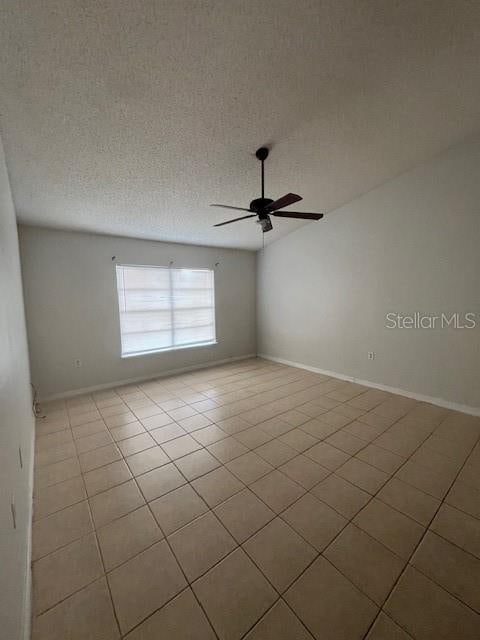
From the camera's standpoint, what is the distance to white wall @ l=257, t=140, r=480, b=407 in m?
2.94

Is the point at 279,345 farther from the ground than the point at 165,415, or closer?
farther from the ground

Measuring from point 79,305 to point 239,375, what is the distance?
112 inches

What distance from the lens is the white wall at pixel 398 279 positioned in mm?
2938

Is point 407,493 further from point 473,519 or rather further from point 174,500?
point 174,500

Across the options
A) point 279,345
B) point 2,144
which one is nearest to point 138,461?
point 2,144

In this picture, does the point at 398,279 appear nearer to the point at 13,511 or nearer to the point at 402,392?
the point at 402,392

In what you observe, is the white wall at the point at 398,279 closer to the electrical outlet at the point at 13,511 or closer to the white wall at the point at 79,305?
the white wall at the point at 79,305

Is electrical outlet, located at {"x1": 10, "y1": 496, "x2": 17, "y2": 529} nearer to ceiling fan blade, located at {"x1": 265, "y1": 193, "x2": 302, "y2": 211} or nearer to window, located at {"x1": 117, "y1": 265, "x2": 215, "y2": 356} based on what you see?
ceiling fan blade, located at {"x1": 265, "y1": 193, "x2": 302, "y2": 211}

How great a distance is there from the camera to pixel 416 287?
3.31m

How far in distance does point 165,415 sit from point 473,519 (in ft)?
9.33

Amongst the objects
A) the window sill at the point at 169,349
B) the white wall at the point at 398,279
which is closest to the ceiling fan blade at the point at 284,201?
the white wall at the point at 398,279

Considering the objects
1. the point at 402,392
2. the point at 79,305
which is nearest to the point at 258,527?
the point at 402,392

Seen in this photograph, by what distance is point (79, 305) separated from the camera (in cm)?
374

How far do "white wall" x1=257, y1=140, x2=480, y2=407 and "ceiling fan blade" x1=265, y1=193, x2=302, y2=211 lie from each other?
2.14 m
